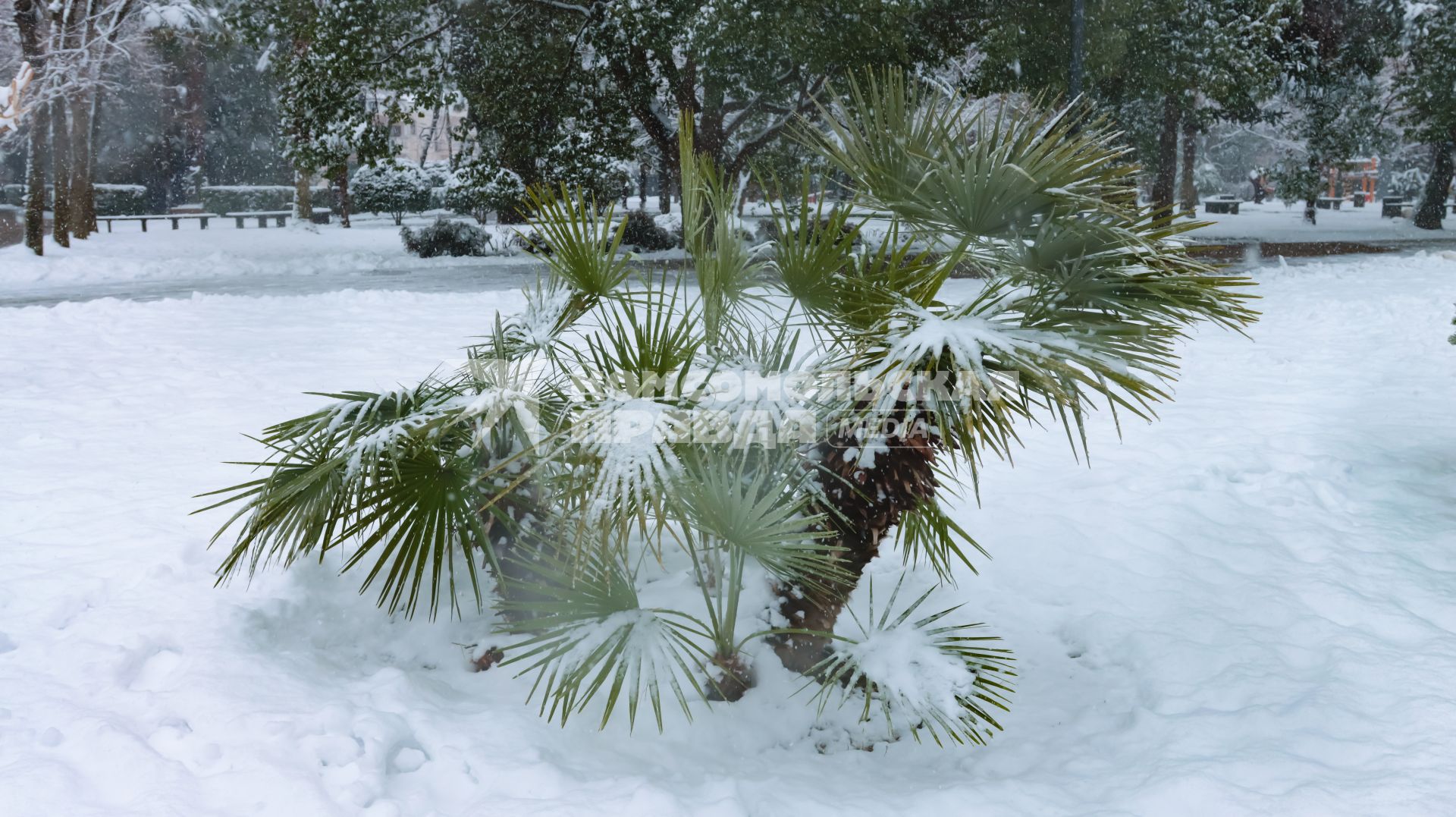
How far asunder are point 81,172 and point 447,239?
32.5 feet

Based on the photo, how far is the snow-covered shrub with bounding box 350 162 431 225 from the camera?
32250 millimetres

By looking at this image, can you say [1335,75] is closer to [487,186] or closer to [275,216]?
[487,186]

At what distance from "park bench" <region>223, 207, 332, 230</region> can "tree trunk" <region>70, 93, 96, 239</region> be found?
203 inches

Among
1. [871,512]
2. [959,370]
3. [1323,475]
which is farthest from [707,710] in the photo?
[1323,475]

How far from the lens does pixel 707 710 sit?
11.8 feet

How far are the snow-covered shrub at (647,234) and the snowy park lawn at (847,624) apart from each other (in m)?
15.1

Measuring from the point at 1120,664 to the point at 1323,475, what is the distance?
2653mm

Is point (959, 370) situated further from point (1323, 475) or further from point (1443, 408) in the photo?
point (1443, 408)

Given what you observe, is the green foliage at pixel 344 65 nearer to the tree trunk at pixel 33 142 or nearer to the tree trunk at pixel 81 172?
the tree trunk at pixel 33 142

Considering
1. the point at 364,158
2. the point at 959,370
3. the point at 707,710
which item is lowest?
the point at 707,710

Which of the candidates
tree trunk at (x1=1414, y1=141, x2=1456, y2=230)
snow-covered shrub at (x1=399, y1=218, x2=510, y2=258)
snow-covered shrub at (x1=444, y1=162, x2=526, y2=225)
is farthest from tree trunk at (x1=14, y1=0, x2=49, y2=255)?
tree trunk at (x1=1414, y1=141, x2=1456, y2=230)

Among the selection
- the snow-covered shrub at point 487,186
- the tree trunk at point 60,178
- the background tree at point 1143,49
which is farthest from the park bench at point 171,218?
the background tree at point 1143,49

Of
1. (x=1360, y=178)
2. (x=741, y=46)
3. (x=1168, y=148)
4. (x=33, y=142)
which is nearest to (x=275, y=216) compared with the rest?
(x=33, y=142)

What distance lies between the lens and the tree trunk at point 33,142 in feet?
56.1
